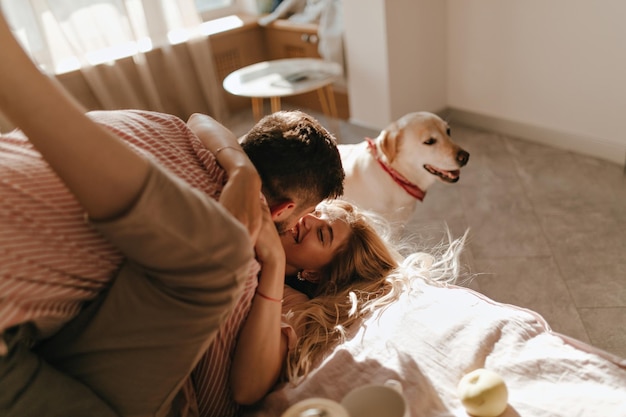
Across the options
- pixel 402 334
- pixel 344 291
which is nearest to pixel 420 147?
pixel 344 291

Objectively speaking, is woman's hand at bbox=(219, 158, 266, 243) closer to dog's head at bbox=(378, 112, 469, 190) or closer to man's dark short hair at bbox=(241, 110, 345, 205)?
man's dark short hair at bbox=(241, 110, 345, 205)

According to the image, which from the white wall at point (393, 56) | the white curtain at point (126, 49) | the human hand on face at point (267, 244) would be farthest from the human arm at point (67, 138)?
the white curtain at point (126, 49)

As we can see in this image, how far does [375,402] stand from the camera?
0.77 m

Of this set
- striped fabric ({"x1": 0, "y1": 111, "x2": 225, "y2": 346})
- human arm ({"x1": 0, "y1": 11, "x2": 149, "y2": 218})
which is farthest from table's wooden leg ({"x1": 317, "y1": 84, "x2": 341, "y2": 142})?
human arm ({"x1": 0, "y1": 11, "x2": 149, "y2": 218})

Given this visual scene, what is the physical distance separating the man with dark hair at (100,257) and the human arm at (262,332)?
0.18 m

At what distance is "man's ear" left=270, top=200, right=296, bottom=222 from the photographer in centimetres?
105

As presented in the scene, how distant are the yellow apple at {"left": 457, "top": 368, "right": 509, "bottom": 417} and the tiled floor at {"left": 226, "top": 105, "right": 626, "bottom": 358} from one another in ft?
2.96

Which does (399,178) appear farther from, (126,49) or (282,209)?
(126,49)

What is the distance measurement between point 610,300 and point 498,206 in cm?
70

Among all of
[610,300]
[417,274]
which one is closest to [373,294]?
[417,274]

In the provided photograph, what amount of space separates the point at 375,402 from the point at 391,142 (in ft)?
4.14

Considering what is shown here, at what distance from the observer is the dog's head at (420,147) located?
74.6 inches

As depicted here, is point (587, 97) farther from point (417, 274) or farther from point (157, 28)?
point (157, 28)

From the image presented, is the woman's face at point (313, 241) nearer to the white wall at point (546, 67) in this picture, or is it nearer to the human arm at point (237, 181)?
the human arm at point (237, 181)
